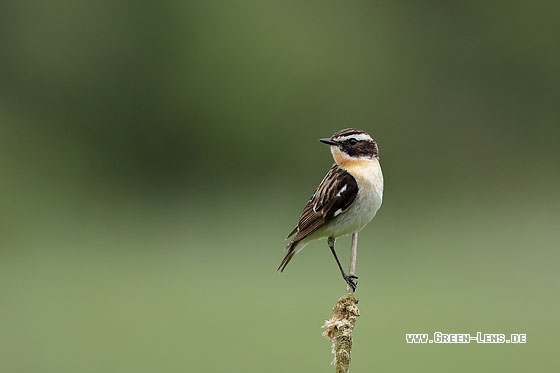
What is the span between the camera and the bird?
6457 millimetres

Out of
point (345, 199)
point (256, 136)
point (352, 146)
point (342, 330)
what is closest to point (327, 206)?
point (345, 199)

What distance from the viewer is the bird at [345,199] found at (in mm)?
6457

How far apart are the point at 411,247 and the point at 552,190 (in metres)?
A: 4.22

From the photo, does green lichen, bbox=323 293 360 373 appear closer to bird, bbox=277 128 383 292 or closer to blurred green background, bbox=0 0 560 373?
bird, bbox=277 128 383 292

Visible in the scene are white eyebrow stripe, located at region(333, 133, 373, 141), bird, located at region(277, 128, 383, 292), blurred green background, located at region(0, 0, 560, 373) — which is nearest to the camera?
bird, located at region(277, 128, 383, 292)

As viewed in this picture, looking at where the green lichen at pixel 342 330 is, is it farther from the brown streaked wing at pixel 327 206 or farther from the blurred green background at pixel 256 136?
the blurred green background at pixel 256 136

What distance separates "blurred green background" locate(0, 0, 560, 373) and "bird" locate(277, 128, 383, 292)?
10.8 m

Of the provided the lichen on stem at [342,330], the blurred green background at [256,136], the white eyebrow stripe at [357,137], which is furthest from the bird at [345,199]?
the blurred green background at [256,136]

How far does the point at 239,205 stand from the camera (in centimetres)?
2128

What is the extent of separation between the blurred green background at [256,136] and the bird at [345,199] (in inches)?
424

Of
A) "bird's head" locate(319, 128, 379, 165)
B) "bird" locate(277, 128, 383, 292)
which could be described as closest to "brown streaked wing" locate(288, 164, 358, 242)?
"bird" locate(277, 128, 383, 292)

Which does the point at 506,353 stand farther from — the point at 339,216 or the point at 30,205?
the point at 30,205

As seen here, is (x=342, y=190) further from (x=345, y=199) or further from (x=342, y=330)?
(x=342, y=330)

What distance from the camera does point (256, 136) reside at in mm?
22203
